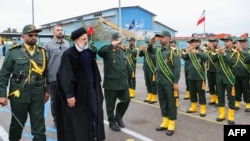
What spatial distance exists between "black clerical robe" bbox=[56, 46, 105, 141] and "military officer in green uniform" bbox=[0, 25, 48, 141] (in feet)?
1.68

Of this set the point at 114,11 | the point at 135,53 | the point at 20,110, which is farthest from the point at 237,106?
the point at 114,11

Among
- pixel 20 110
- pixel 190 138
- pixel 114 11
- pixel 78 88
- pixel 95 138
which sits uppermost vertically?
pixel 114 11

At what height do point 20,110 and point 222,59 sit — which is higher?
point 222,59

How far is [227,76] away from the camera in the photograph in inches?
274

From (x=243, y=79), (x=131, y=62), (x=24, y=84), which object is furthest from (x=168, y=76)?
(x=131, y=62)

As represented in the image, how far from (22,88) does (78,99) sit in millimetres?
996

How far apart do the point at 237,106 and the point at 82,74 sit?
5.43 meters

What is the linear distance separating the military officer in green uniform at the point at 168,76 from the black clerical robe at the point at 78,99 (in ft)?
6.96

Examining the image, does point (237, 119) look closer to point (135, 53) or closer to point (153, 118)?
point (153, 118)

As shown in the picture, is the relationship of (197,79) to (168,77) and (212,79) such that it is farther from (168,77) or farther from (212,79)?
(212,79)

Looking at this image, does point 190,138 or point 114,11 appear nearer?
point 190,138

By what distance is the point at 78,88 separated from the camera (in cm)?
452

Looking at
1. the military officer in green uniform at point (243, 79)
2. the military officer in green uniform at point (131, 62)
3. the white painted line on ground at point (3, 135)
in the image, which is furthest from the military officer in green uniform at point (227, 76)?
the white painted line on ground at point (3, 135)

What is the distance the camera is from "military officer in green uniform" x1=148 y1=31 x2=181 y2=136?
248 inches
